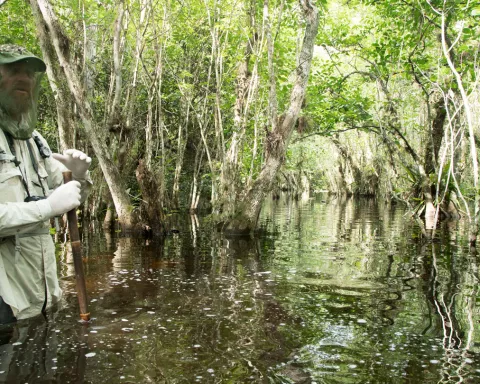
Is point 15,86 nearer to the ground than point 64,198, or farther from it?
farther from it

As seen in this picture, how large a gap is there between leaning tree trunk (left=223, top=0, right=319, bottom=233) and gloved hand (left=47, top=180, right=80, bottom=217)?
8752mm

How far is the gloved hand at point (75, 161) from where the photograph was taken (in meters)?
3.88

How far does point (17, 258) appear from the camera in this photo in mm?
3334

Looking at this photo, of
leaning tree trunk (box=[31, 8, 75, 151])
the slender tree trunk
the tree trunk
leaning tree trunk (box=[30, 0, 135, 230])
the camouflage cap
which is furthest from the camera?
the slender tree trunk

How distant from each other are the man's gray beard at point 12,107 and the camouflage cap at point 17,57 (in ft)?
0.77

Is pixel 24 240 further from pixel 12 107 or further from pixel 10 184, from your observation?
pixel 12 107

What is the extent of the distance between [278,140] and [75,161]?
8.34 meters

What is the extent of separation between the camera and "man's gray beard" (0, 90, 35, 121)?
11.1 feet

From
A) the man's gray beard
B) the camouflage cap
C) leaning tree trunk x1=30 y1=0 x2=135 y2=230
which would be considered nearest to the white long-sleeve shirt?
the man's gray beard

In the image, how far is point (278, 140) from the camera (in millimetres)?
11859

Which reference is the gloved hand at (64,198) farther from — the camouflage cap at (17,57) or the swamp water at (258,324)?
the swamp water at (258,324)

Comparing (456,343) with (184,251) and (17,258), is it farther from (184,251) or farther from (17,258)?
(184,251)

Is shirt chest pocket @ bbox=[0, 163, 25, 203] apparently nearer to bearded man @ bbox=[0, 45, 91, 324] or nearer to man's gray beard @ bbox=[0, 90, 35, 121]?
bearded man @ bbox=[0, 45, 91, 324]

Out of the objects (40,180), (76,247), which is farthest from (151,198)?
(40,180)
